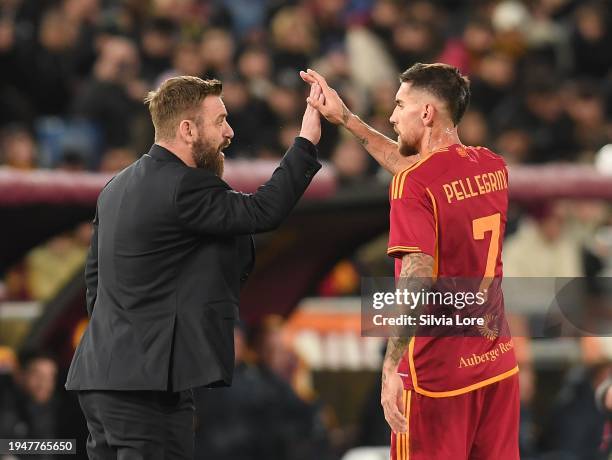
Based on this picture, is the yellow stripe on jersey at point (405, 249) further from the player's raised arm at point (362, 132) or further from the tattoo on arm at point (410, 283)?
the player's raised arm at point (362, 132)

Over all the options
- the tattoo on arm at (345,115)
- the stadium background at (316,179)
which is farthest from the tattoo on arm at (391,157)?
the stadium background at (316,179)

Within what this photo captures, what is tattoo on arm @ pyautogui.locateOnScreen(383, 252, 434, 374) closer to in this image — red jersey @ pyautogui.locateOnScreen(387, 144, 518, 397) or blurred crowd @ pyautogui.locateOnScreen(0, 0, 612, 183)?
red jersey @ pyautogui.locateOnScreen(387, 144, 518, 397)

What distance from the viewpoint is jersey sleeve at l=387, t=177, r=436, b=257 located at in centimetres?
488

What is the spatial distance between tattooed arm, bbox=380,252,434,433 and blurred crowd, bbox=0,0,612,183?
510cm

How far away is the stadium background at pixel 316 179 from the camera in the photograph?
852 centimetres

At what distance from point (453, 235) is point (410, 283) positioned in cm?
28

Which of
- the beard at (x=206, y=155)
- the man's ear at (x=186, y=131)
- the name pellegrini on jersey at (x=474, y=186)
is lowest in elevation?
the name pellegrini on jersey at (x=474, y=186)

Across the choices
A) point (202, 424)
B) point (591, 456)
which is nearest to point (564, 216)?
point (591, 456)

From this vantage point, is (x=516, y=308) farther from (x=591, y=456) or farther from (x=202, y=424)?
(x=202, y=424)

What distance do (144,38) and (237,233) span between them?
8078mm

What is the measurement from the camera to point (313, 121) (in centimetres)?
525

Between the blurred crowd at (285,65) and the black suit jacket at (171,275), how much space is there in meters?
4.75

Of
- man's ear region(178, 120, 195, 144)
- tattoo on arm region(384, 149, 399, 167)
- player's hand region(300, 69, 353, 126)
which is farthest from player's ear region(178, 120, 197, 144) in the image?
tattoo on arm region(384, 149, 399, 167)

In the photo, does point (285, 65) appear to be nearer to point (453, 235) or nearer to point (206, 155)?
point (206, 155)
